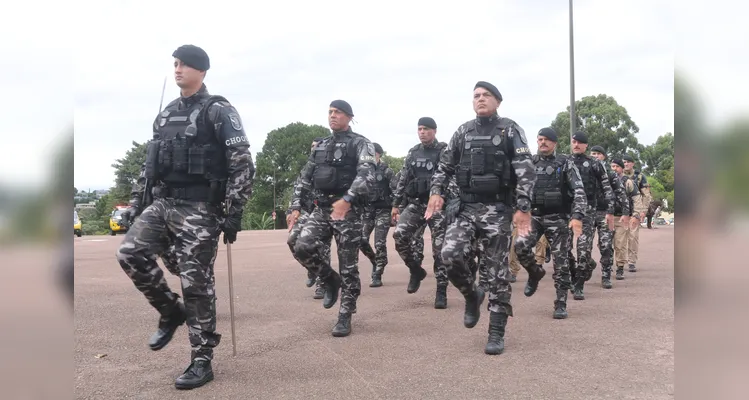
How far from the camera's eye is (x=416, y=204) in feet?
29.4

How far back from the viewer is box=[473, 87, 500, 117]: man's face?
5679 mm

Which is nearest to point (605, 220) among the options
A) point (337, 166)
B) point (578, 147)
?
point (578, 147)

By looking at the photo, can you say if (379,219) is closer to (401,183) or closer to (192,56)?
(401,183)

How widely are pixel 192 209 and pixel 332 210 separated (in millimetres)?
1987

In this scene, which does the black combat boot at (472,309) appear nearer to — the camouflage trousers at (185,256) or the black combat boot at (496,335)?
the black combat boot at (496,335)

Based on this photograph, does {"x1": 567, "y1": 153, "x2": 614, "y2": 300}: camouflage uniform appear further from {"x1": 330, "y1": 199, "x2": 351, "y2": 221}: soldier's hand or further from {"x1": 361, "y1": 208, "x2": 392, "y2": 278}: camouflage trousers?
{"x1": 330, "y1": 199, "x2": 351, "y2": 221}: soldier's hand

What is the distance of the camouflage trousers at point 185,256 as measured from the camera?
444 centimetres

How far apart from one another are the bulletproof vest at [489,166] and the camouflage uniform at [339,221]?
105 centimetres

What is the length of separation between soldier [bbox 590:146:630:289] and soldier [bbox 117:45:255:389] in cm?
665

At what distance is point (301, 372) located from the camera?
15.1ft

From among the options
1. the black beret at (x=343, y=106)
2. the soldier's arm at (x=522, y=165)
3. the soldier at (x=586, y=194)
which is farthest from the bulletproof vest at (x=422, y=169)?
the soldier's arm at (x=522, y=165)
